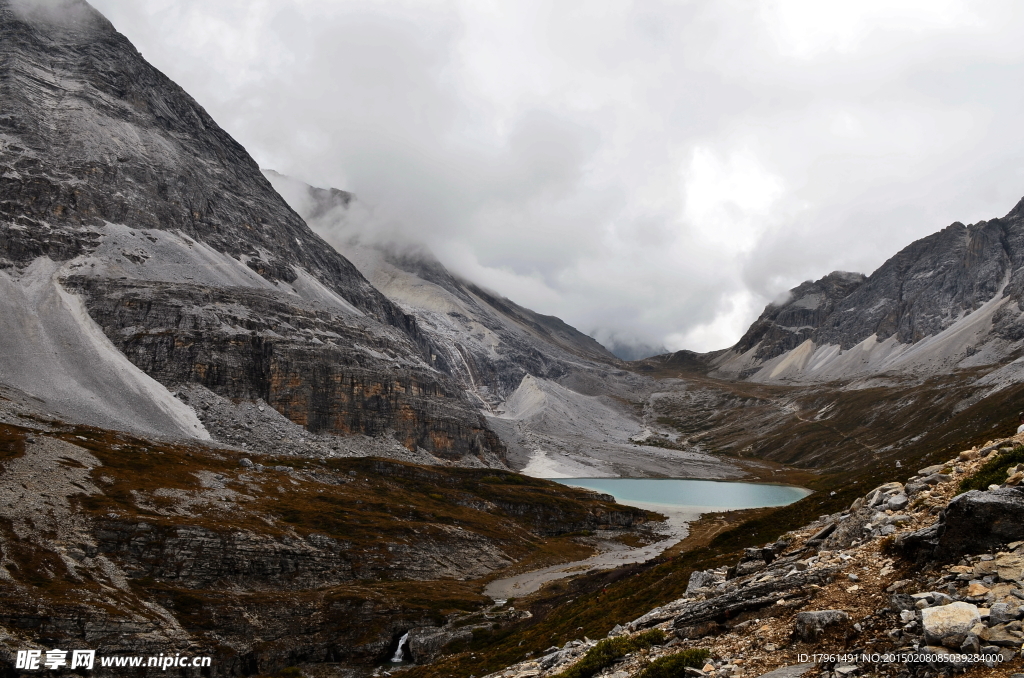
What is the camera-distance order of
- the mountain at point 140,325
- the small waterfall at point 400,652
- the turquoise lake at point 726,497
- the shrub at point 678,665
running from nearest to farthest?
the shrub at point 678,665 → the small waterfall at point 400,652 → the mountain at point 140,325 → the turquoise lake at point 726,497

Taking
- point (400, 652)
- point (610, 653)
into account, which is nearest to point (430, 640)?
point (400, 652)

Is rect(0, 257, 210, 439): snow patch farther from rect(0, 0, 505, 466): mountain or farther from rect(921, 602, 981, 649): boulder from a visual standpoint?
rect(921, 602, 981, 649): boulder

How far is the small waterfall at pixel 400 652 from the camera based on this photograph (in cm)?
5700

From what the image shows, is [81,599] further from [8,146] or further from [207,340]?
[8,146]

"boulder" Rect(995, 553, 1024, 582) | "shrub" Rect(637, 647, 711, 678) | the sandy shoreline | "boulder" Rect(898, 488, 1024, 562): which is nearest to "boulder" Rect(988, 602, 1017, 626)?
"boulder" Rect(995, 553, 1024, 582)

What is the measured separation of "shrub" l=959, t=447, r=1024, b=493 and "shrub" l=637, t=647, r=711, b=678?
9559 millimetres

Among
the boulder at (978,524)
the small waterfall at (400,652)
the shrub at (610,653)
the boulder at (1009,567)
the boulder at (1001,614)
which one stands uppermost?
the boulder at (978,524)

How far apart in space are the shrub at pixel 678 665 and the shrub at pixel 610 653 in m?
3.78

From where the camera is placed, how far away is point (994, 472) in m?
17.3

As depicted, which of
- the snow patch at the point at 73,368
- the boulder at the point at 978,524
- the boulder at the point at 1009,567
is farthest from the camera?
the snow patch at the point at 73,368

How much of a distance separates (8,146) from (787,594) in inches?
9578

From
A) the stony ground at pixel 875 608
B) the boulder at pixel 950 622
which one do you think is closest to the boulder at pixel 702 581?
the stony ground at pixel 875 608

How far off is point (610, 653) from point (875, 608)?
9.53 metres

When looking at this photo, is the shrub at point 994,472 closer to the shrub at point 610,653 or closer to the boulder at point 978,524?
the boulder at point 978,524
